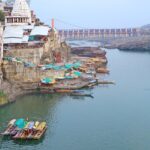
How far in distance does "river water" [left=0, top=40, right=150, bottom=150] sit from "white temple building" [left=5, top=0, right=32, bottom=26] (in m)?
15.4

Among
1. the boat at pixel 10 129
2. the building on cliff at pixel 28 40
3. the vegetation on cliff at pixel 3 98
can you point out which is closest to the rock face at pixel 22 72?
the building on cliff at pixel 28 40

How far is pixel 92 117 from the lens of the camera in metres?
36.2

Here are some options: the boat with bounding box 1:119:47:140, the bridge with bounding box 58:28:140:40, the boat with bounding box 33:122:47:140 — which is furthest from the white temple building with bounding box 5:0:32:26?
the bridge with bounding box 58:28:140:40

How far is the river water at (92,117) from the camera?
2972cm

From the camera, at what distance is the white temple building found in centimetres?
5902

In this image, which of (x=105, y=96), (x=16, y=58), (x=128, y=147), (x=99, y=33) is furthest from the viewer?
(x=99, y=33)

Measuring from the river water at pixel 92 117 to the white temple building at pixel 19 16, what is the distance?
1537 cm

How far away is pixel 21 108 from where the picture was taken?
128 ft

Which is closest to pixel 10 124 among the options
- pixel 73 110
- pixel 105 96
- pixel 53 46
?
pixel 73 110

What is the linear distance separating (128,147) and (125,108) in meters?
10.6

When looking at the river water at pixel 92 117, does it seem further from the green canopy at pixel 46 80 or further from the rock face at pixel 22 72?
the green canopy at pixel 46 80

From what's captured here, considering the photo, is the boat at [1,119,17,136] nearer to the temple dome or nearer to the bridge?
the temple dome

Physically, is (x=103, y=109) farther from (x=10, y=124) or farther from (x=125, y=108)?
(x=10, y=124)

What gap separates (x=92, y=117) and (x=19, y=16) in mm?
27027
